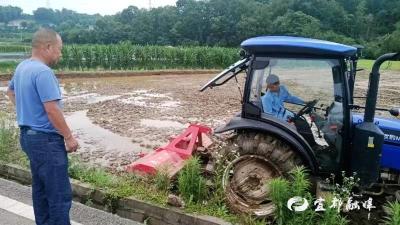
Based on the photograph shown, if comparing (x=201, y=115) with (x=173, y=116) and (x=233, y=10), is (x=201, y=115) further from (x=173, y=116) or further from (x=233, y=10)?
(x=233, y=10)

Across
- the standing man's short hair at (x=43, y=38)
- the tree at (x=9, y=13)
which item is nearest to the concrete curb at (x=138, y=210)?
the standing man's short hair at (x=43, y=38)

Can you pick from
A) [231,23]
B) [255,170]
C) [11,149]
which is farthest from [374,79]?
[231,23]

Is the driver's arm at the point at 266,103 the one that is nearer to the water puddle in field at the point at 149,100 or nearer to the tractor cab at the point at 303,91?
the tractor cab at the point at 303,91

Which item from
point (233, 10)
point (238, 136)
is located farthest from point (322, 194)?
point (233, 10)

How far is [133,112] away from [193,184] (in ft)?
25.0

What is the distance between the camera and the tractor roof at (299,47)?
4082 mm

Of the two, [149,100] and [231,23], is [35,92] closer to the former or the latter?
[149,100]

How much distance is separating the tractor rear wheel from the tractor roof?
3.02 ft

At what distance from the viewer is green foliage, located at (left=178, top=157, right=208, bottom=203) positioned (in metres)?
4.56

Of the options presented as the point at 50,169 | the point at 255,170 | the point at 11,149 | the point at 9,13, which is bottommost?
the point at 11,149

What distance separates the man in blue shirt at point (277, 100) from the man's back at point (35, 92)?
221 cm

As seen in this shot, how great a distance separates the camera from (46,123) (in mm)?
3443

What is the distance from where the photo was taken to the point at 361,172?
165 inches

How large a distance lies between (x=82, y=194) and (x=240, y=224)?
1.99m
